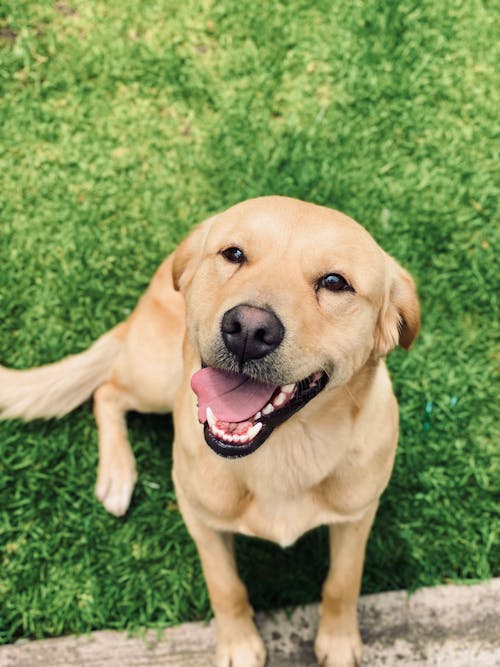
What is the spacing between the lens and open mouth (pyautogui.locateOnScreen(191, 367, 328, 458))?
83.7 inches

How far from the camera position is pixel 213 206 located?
4.05m

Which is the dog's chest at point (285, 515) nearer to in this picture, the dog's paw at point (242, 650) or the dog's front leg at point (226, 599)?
the dog's front leg at point (226, 599)

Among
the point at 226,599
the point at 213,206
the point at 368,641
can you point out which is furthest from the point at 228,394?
the point at 213,206

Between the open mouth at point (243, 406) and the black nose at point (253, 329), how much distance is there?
21cm

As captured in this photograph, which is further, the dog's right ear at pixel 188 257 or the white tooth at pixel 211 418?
the dog's right ear at pixel 188 257

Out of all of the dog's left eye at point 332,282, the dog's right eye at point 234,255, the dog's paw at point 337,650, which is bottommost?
the dog's paw at point 337,650

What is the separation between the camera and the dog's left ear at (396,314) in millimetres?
2312

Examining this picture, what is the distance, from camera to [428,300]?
387cm

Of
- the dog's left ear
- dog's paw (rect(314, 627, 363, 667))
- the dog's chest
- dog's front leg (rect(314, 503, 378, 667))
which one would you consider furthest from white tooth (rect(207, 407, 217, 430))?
dog's paw (rect(314, 627, 363, 667))

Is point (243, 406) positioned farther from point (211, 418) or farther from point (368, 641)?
point (368, 641)

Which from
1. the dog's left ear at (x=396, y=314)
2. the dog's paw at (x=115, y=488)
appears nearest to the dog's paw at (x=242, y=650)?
the dog's paw at (x=115, y=488)

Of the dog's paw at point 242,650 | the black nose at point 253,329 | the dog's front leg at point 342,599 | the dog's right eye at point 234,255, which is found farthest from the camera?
the dog's paw at point 242,650

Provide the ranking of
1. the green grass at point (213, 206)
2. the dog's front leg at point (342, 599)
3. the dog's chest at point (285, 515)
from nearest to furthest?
the dog's chest at point (285, 515) → the dog's front leg at point (342, 599) → the green grass at point (213, 206)

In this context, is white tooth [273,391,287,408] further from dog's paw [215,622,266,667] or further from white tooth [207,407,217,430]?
dog's paw [215,622,266,667]
